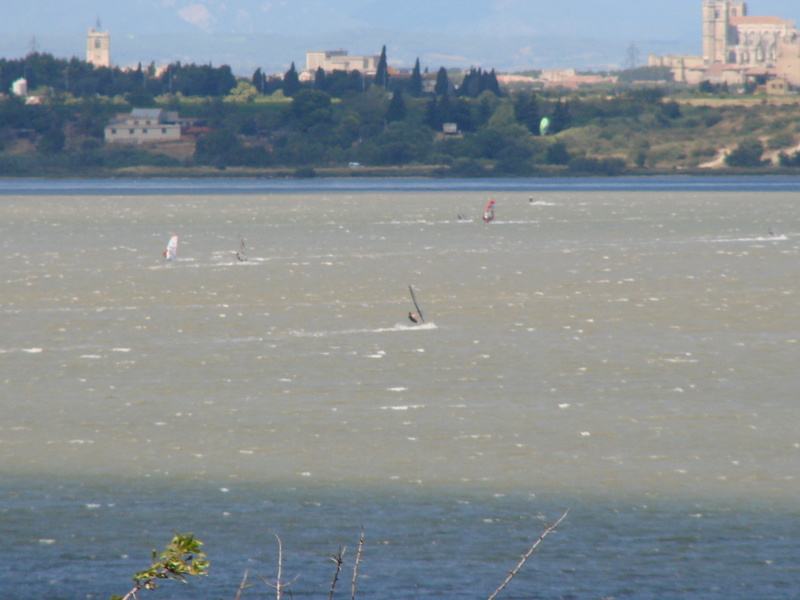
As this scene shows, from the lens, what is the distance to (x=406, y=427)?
70.8 ft

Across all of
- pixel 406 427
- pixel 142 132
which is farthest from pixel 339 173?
pixel 406 427

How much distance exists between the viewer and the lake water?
15.1 m

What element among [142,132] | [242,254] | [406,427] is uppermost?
[142,132]

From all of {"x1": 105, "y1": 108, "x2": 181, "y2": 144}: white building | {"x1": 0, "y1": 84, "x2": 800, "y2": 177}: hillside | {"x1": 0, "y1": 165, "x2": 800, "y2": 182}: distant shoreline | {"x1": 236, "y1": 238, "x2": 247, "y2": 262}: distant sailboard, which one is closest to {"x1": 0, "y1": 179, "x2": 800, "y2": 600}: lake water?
{"x1": 236, "y1": 238, "x2": 247, "y2": 262}: distant sailboard

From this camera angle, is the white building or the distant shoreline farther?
the white building

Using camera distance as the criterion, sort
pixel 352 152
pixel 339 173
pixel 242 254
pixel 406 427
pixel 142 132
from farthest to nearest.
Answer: pixel 142 132, pixel 352 152, pixel 339 173, pixel 242 254, pixel 406 427

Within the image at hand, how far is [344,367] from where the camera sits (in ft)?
89.9

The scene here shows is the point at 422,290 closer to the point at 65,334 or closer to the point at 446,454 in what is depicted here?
the point at 65,334

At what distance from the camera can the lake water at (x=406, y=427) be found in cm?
1509

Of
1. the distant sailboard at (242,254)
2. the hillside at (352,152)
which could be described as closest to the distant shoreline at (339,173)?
the hillside at (352,152)

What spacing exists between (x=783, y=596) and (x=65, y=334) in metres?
22.5

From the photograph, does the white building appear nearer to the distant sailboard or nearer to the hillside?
the hillside

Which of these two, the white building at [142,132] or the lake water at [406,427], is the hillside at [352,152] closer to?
the white building at [142,132]

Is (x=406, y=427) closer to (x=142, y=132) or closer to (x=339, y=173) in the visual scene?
(x=339, y=173)
